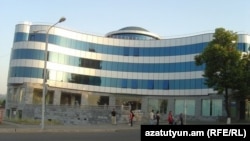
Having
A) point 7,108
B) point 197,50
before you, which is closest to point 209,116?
point 197,50

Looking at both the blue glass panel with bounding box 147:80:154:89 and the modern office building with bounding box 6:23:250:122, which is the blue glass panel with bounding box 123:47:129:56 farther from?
the blue glass panel with bounding box 147:80:154:89

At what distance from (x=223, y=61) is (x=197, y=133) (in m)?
40.4

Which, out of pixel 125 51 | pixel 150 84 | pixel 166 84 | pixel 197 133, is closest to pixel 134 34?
pixel 125 51

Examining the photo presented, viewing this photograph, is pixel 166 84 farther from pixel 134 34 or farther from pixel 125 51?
pixel 134 34

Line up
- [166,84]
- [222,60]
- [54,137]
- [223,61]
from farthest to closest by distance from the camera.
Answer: [166,84], [223,61], [222,60], [54,137]

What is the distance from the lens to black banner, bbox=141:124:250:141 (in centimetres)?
545

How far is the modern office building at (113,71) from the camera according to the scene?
206 feet

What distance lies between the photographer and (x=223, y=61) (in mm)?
44594

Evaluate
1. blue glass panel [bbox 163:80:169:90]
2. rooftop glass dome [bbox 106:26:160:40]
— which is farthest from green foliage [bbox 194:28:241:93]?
rooftop glass dome [bbox 106:26:160:40]

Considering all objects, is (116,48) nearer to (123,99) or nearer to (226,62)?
(123,99)

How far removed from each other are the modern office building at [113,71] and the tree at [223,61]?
594 inches

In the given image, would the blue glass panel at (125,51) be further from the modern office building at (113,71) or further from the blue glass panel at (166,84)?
the blue glass panel at (166,84)

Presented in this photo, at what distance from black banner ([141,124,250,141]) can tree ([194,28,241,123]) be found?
39115 millimetres

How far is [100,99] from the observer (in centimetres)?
6981
